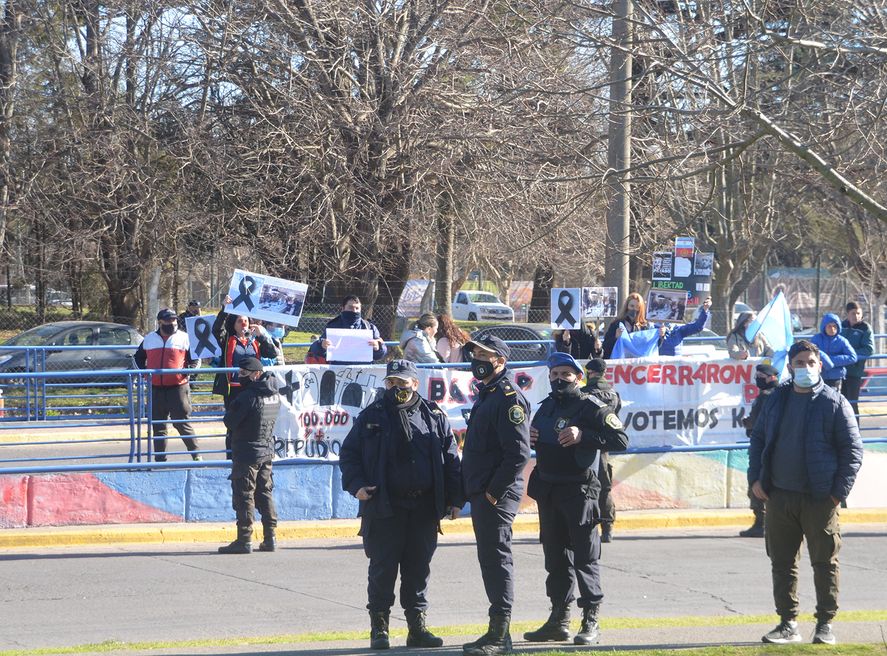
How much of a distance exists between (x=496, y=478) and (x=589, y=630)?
43.3 inches

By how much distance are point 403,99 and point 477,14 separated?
1.96m

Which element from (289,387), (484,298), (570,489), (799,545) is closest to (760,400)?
(799,545)

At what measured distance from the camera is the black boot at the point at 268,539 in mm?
10094

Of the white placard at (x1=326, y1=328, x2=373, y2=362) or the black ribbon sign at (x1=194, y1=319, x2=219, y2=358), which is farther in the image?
the white placard at (x1=326, y1=328, x2=373, y2=362)

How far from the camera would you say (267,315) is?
38.5 feet

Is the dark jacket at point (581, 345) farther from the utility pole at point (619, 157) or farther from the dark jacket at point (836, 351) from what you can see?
the dark jacket at point (836, 351)

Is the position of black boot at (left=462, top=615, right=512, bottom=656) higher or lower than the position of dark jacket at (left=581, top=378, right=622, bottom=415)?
lower

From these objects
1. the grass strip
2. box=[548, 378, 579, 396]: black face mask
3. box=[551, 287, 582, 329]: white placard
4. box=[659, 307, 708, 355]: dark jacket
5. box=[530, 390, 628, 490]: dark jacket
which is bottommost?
the grass strip

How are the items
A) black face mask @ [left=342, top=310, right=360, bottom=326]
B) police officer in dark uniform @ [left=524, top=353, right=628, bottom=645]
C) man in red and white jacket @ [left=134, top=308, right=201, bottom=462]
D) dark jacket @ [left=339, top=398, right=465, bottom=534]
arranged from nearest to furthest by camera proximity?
dark jacket @ [left=339, top=398, right=465, bottom=534] → police officer in dark uniform @ [left=524, top=353, right=628, bottom=645] → man in red and white jacket @ [left=134, top=308, right=201, bottom=462] → black face mask @ [left=342, top=310, right=360, bottom=326]

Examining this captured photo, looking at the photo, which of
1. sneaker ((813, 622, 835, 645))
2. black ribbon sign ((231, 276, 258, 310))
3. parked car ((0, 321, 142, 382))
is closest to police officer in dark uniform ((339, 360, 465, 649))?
sneaker ((813, 622, 835, 645))

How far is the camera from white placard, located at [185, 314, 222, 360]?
12070 millimetres

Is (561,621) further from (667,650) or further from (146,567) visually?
(146,567)

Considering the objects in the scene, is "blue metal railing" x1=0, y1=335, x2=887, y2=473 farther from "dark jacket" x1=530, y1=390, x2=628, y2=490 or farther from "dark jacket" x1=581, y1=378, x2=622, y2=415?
"dark jacket" x1=530, y1=390, x2=628, y2=490

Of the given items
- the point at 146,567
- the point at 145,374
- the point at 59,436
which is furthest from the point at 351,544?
the point at 59,436
